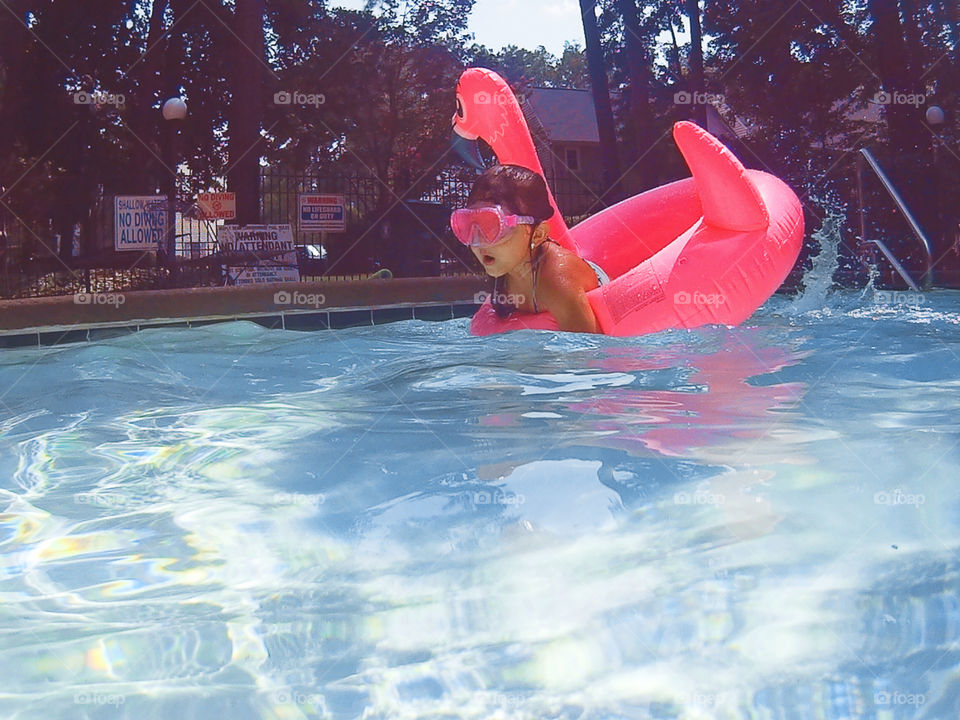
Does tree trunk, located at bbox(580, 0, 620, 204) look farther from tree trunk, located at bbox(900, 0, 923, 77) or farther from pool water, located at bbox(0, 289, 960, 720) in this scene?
pool water, located at bbox(0, 289, 960, 720)

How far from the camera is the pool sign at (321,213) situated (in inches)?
512

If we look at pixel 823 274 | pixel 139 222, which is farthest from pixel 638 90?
pixel 139 222

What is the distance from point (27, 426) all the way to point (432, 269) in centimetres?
1082

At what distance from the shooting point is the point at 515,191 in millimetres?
5184

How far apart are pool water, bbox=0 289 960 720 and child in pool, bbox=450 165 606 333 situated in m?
1.10

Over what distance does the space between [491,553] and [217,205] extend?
37.0 feet

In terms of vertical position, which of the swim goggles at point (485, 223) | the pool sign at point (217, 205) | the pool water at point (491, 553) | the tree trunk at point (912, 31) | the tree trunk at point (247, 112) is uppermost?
the tree trunk at point (912, 31)

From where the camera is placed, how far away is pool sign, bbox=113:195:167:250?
11398 mm

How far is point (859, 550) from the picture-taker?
2.12 m

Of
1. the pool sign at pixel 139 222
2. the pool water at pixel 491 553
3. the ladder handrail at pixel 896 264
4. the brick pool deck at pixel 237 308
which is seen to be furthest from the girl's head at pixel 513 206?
the pool sign at pixel 139 222

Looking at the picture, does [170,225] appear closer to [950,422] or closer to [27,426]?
[27,426]

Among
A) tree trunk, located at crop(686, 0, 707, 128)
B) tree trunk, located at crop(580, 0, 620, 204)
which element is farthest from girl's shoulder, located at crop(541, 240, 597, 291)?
tree trunk, located at crop(686, 0, 707, 128)

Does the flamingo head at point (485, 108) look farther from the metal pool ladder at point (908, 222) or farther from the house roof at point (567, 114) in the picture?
the house roof at point (567, 114)

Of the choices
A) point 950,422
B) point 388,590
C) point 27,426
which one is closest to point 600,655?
point 388,590
